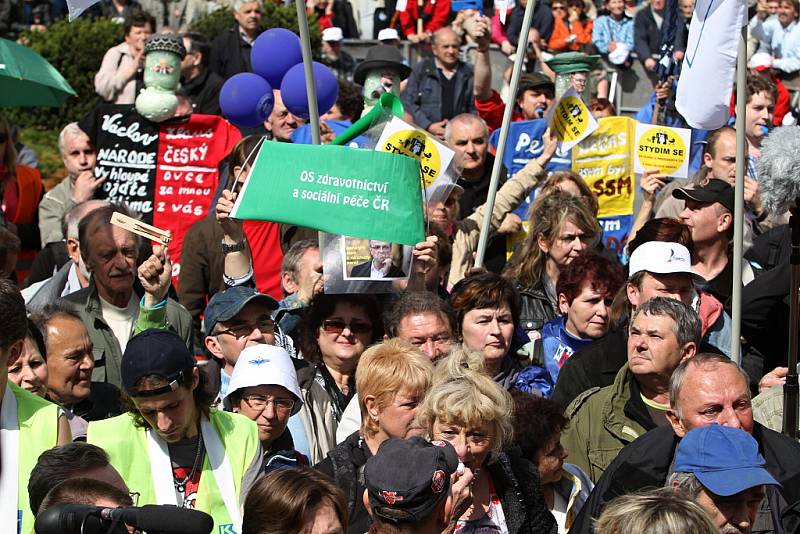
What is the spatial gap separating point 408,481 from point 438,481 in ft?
0.28

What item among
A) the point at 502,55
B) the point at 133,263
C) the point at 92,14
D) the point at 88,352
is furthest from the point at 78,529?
the point at 92,14

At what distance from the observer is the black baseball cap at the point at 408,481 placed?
148 inches

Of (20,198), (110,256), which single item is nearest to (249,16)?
(20,198)

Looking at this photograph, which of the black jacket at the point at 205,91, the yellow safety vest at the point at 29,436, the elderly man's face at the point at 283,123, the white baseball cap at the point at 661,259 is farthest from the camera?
the black jacket at the point at 205,91

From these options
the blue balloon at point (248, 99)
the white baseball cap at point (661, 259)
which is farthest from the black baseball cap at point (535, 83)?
the white baseball cap at point (661, 259)

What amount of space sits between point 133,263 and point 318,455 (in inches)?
61.1

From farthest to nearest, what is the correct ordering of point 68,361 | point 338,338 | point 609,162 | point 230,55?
point 230,55 < point 609,162 < point 338,338 < point 68,361

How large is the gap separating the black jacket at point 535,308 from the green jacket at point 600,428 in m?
1.44

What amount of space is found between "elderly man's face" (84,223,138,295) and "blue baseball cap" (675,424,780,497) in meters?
3.16

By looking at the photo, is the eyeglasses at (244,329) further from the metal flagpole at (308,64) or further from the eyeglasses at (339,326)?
the metal flagpole at (308,64)

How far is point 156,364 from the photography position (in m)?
4.87

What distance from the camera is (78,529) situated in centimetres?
293

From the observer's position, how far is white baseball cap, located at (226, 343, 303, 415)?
5.37 m

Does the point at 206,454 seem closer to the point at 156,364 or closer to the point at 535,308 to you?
the point at 156,364
